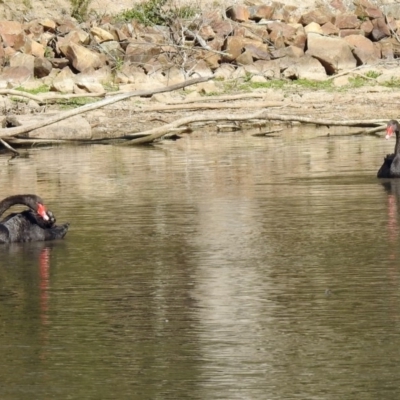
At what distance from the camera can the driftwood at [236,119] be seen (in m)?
23.9

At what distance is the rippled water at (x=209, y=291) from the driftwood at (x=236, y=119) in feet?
13.7

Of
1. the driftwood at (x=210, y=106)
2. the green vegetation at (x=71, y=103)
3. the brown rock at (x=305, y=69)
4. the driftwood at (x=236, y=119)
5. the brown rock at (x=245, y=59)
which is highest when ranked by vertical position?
the brown rock at (x=245, y=59)

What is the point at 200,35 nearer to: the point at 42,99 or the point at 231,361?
the point at 42,99

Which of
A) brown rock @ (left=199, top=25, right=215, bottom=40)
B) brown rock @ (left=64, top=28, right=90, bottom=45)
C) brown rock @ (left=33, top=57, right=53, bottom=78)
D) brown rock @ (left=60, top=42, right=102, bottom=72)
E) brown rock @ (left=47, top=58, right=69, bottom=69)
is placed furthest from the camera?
brown rock @ (left=199, top=25, right=215, bottom=40)

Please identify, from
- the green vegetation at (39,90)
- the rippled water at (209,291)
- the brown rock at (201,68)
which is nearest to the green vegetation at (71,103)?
the green vegetation at (39,90)

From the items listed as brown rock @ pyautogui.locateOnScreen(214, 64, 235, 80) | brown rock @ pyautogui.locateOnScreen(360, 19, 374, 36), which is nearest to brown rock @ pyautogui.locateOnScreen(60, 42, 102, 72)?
brown rock @ pyautogui.locateOnScreen(214, 64, 235, 80)

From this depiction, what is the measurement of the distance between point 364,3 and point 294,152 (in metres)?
20.4

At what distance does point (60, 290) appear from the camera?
444 inches

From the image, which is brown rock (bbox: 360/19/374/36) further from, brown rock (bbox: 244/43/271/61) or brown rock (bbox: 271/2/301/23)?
brown rock (bbox: 244/43/271/61)

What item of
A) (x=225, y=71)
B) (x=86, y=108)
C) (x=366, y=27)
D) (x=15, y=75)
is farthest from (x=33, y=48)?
(x=86, y=108)

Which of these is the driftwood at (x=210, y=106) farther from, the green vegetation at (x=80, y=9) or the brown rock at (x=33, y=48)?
the green vegetation at (x=80, y=9)

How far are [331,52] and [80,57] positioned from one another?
19.9 ft

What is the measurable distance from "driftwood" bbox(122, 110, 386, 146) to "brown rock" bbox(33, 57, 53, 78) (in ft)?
26.6

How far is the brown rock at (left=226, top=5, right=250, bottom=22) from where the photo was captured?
133 feet
